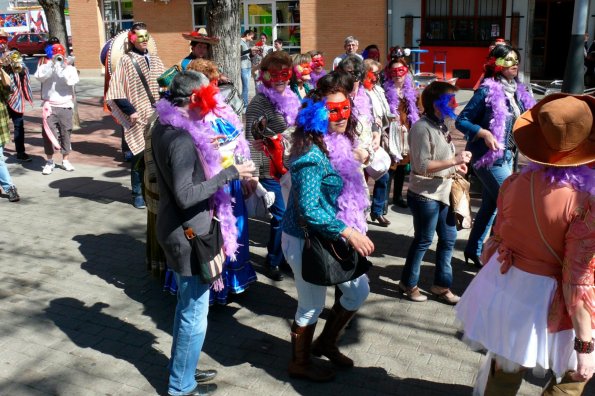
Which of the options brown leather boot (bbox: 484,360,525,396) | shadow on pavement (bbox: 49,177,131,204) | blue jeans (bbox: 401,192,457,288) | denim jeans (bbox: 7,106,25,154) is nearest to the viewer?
brown leather boot (bbox: 484,360,525,396)

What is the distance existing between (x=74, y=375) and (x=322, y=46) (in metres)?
17.8

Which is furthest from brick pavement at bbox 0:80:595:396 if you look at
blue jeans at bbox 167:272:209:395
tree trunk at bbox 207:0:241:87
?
tree trunk at bbox 207:0:241:87

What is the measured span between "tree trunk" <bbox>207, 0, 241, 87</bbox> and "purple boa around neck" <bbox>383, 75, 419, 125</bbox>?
2009 millimetres

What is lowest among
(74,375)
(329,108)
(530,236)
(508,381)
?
(74,375)

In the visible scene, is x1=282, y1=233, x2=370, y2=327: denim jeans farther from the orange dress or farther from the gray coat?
the orange dress

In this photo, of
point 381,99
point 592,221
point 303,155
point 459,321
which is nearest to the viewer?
point 592,221

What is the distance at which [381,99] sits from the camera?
6.82m

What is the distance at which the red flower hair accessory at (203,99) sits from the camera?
11.5 ft

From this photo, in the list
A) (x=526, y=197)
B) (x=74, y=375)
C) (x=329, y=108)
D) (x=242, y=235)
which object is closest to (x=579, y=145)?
(x=526, y=197)

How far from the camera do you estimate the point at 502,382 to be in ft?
10.1

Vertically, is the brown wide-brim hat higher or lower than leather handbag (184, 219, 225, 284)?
higher

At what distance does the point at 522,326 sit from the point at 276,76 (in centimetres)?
327

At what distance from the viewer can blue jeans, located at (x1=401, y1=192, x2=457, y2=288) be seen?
16.0 ft

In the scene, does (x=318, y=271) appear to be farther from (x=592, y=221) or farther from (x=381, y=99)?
(x=381, y=99)
